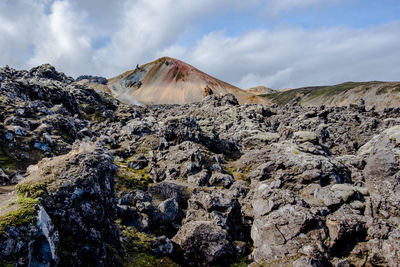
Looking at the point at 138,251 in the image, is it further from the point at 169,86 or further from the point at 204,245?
the point at 169,86

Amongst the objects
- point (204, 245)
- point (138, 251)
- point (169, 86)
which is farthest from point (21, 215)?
point (169, 86)

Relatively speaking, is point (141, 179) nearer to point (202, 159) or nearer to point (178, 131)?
point (202, 159)

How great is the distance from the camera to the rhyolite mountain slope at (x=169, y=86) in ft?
523

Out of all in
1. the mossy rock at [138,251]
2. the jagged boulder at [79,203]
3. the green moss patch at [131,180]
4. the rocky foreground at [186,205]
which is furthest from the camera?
the green moss patch at [131,180]

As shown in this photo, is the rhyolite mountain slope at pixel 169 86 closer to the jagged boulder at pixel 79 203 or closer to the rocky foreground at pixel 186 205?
the rocky foreground at pixel 186 205

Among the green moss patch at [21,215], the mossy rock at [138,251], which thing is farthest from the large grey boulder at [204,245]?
the green moss patch at [21,215]

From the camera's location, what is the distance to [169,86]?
171625 millimetres

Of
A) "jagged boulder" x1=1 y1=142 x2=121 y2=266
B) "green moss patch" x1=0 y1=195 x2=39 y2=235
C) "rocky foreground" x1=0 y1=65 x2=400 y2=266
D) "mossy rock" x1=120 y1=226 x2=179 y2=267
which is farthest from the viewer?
"mossy rock" x1=120 y1=226 x2=179 y2=267

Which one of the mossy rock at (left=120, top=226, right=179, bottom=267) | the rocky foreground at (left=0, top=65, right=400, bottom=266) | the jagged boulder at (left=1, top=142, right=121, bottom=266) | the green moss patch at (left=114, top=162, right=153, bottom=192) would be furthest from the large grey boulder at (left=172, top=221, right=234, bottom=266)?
→ the green moss patch at (left=114, top=162, right=153, bottom=192)

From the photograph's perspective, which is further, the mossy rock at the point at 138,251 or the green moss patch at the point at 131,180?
the green moss patch at the point at 131,180

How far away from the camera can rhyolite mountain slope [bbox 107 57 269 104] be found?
159 metres

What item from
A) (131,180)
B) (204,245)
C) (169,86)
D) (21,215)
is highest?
(169,86)

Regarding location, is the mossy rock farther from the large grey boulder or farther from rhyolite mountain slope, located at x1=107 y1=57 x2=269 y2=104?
rhyolite mountain slope, located at x1=107 y1=57 x2=269 y2=104

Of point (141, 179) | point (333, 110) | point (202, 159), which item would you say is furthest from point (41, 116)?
point (333, 110)
